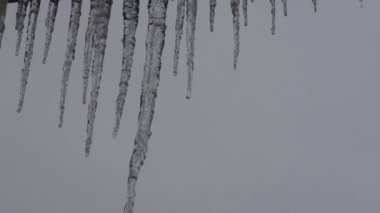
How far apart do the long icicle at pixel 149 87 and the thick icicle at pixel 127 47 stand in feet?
0.39

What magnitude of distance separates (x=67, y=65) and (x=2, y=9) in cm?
56

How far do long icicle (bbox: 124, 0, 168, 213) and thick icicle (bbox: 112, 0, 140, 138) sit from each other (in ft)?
0.39

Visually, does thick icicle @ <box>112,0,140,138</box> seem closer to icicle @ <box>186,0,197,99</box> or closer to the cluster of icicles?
the cluster of icicles

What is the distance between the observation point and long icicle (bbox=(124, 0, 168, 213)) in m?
2.70

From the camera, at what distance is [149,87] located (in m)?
3.04

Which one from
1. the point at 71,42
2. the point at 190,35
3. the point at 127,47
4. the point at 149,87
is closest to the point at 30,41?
the point at 71,42

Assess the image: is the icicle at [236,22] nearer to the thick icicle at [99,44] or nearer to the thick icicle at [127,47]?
the thick icicle at [127,47]

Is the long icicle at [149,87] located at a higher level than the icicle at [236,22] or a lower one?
lower

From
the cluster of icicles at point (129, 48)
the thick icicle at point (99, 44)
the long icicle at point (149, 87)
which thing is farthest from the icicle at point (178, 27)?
the thick icicle at point (99, 44)

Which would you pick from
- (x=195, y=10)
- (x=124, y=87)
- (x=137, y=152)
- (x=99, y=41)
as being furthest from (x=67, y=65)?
(x=137, y=152)

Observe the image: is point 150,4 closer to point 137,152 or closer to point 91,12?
point 91,12

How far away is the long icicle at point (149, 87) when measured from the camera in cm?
270

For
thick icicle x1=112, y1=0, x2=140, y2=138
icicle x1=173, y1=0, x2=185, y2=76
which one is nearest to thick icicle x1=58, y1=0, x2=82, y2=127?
thick icicle x1=112, y1=0, x2=140, y2=138

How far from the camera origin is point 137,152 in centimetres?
279
